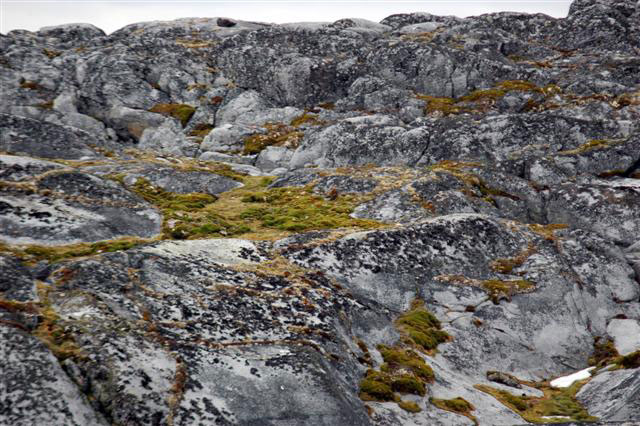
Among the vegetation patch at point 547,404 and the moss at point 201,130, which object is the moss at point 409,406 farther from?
the moss at point 201,130

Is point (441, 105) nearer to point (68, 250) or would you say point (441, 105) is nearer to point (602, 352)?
point (602, 352)

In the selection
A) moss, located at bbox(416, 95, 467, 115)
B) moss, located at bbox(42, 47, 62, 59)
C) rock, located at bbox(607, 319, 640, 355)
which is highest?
moss, located at bbox(42, 47, 62, 59)

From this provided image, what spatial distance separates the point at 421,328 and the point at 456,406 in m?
6.45

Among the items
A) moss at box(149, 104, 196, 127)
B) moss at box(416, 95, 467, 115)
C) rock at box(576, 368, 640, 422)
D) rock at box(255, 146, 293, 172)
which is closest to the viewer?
rock at box(576, 368, 640, 422)

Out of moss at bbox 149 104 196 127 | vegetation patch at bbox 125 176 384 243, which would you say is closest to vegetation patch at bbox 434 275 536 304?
vegetation patch at bbox 125 176 384 243

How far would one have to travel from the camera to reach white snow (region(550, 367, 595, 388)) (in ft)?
94.1

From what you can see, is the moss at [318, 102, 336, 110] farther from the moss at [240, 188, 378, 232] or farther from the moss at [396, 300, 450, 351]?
the moss at [396, 300, 450, 351]

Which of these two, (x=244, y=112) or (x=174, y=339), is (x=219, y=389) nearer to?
(x=174, y=339)

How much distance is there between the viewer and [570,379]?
1147 inches

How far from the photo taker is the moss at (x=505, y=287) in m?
33.3

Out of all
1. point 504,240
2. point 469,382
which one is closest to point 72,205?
point 469,382

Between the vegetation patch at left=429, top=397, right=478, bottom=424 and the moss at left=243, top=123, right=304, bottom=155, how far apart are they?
50731mm

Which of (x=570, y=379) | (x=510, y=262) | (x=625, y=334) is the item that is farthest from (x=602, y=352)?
(x=510, y=262)

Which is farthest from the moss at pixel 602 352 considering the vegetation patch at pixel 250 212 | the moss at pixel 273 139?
the moss at pixel 273 139
